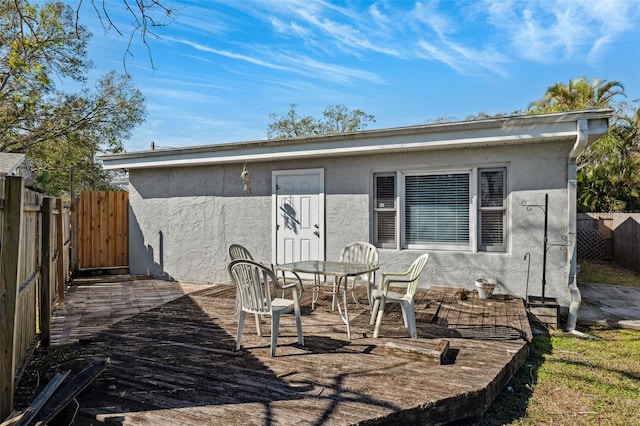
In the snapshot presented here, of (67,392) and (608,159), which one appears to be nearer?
(67,392)

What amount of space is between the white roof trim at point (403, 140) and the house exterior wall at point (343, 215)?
0.89ft

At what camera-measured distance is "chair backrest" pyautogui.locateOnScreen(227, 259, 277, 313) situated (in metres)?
3.51

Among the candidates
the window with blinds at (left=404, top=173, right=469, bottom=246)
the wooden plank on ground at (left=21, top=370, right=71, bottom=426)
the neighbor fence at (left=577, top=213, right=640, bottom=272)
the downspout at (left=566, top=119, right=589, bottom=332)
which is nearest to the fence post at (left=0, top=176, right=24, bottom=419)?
the wooden plank on ground at (left=21, top=370, right=71, bottom=426)

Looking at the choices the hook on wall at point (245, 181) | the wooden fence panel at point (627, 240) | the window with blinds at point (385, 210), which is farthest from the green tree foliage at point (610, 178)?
the hook on wall at point (245, 181)

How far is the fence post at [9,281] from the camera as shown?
7.82 feet

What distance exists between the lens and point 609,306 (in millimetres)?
6309

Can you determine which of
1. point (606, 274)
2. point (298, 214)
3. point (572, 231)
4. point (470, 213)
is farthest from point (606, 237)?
point (298, 214)

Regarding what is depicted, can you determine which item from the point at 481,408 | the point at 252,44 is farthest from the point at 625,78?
the point at 481,408

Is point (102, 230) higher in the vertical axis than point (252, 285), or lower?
higher

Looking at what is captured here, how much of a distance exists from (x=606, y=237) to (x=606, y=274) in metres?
2.31

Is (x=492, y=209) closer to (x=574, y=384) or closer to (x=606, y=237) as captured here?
(x=574, y=384)

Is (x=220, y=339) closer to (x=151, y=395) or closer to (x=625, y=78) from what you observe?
(x=151, y=395)

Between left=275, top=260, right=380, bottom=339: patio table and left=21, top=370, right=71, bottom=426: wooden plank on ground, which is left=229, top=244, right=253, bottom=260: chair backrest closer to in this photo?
left=275, top=260, right=380, bottom=339: patio table

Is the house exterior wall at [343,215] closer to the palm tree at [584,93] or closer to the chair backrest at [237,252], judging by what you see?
the chair backrest at [237,252]
